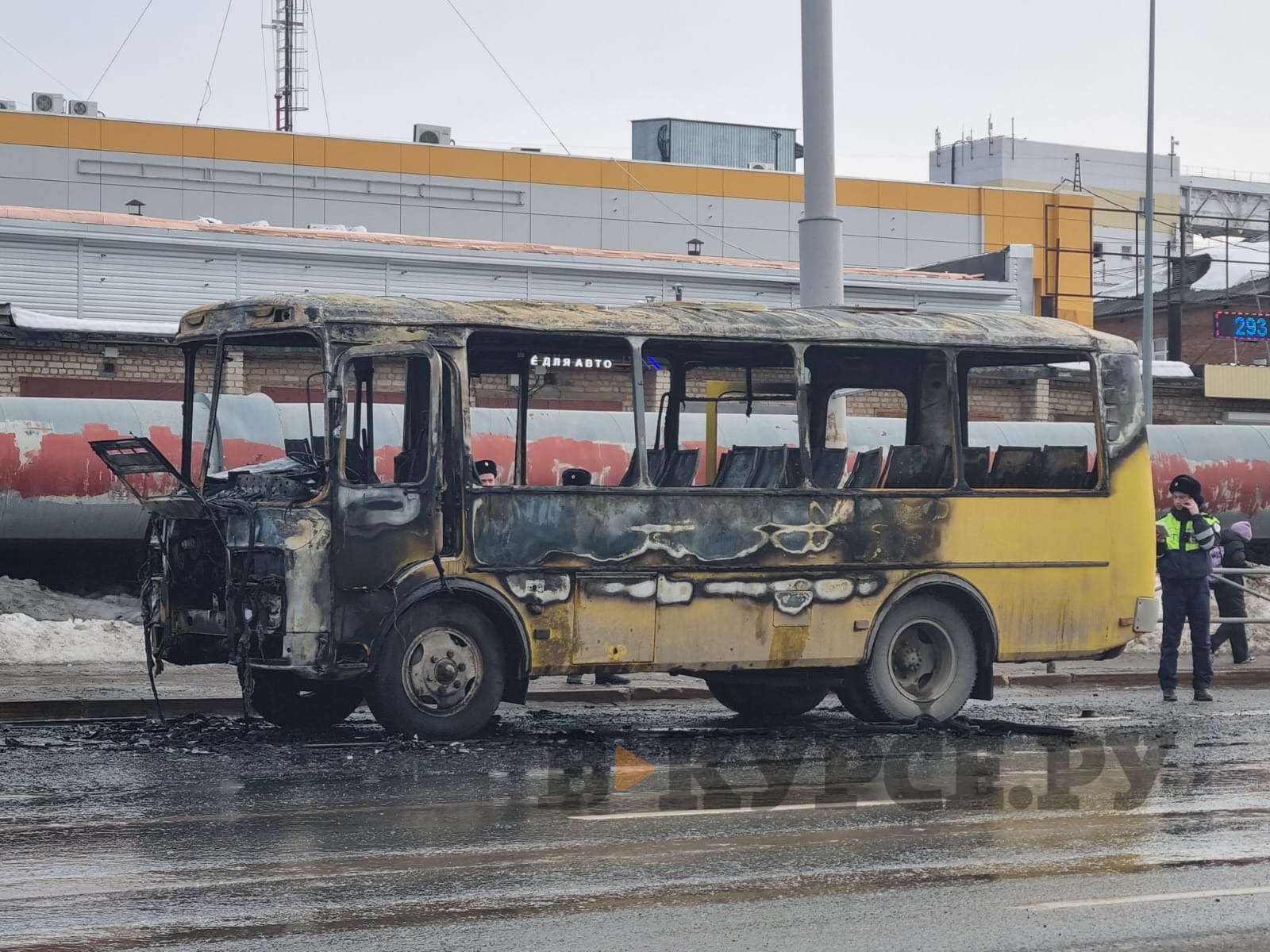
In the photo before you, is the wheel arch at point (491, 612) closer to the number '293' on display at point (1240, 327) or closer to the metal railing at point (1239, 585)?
the metal railing at point (1239, 585)

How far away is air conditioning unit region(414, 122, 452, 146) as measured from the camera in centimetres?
5328

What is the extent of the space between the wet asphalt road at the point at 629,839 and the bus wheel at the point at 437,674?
0.18 metres

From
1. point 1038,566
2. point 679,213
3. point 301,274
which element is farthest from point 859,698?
point 679,213

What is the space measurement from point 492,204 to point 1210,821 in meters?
46.6

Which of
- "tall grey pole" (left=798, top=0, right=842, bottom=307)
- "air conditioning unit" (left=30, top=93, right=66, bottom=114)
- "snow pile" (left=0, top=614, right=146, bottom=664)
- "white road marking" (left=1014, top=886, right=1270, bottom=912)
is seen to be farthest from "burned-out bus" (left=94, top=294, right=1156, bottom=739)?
"air conditioning unit" (left=30, top=93, right=66, bottom=114)

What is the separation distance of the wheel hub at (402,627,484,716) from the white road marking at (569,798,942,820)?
2749 millimetres

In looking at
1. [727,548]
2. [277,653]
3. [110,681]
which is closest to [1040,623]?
[727,548]

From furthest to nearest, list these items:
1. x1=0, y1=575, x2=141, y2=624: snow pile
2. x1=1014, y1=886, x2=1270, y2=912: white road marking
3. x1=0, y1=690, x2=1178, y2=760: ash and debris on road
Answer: x1=0, y1=575, x2=141, y2=624: snow pile
x1=0, y1=690, x2=1178, y2=760: ash and debris on road
x1=1014, y1=886, x2=1270, y2=912: white road marking

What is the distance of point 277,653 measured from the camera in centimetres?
1068

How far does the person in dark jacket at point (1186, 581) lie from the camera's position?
48.3ft

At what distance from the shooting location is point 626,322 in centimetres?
1192

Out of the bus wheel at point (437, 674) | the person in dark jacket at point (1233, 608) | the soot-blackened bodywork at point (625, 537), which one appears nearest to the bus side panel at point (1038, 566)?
the soot-blackened bodywork at point (625, 537)

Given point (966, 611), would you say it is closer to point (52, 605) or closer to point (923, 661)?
point (923, 661)

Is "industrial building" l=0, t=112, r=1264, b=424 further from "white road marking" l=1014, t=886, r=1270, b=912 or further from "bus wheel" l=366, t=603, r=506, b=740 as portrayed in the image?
"white road marking" l=1014, t=886, r=1270, b=912
